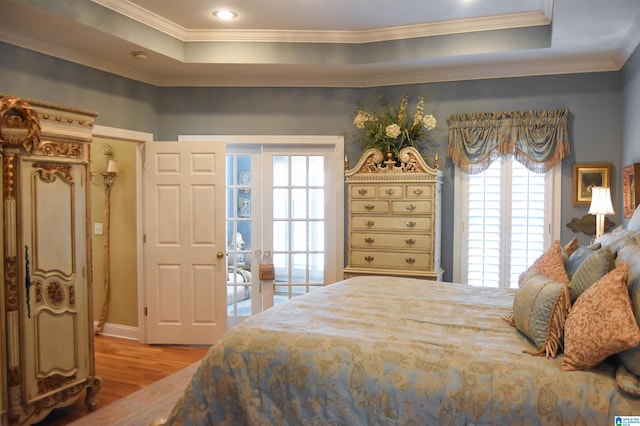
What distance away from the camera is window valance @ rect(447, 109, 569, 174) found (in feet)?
13.4

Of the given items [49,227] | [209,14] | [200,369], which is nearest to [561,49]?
[209,14]

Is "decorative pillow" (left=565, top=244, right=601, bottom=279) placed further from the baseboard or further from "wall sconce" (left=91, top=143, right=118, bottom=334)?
"wall sconce" (left=91, top=143, right=118, bottom=334)

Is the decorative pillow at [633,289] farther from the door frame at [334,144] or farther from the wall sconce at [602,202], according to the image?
the door frame at [334,144]

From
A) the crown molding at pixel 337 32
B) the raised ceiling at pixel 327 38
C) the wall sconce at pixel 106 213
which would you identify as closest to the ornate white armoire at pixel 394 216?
the raised ceiling at pixel 327 38

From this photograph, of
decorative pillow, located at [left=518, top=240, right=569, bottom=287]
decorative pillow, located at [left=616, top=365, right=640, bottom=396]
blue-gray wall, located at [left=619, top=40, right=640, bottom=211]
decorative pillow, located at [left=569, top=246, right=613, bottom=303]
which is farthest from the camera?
blue-gray wall, located at [left=619, top=40, right=640, bottom=211]

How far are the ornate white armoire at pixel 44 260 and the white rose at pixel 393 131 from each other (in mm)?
2376

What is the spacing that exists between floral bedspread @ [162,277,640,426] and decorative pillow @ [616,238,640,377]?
76mm

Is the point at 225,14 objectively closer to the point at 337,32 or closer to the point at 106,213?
the point at 337,32

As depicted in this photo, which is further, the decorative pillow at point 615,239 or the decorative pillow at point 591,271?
the decorative pillow at point 615,239

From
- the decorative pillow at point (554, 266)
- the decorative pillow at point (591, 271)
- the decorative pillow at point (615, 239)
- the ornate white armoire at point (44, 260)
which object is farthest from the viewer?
the ornate white armoire at point (44, 260)

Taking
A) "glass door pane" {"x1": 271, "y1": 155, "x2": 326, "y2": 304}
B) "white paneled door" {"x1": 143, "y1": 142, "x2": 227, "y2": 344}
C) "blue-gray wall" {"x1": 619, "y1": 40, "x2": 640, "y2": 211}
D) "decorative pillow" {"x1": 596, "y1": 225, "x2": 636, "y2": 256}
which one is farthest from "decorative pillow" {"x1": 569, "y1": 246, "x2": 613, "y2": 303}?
"white paneled door" {"x1": 143, "y1": 142, "x2": 227, "y2": 344}

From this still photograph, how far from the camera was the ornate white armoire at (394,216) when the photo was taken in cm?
409

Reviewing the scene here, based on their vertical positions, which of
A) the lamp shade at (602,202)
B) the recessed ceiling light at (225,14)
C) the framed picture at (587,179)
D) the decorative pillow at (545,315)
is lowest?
the decorative pillow at (545,315)

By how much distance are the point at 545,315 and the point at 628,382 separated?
368 millimetres
